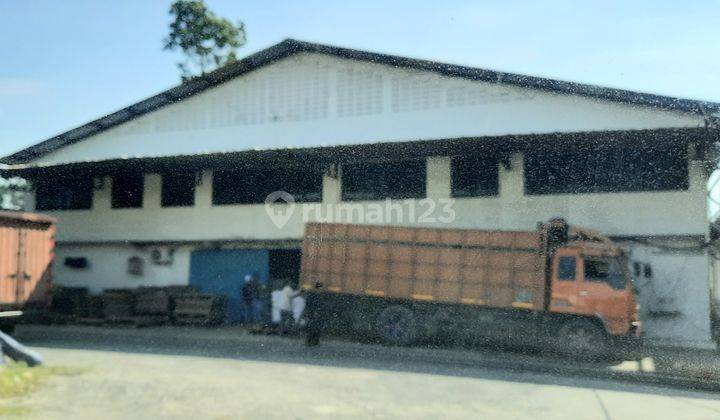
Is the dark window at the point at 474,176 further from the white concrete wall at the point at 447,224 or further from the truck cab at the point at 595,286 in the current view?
the truck cab at the point at 595,286

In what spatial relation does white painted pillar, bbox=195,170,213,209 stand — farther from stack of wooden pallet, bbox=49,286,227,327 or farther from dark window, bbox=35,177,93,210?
dark window, bbox=35,177,93,210

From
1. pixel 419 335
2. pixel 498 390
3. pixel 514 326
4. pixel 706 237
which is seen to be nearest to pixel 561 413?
pixel 498 390

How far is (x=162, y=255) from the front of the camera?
812 inches

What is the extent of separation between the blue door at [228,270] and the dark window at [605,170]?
8749 millimetres

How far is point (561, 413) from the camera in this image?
325 inches

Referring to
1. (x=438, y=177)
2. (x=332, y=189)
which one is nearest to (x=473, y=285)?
(x=438, y=177)

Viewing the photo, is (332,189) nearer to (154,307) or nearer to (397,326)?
(397,326)

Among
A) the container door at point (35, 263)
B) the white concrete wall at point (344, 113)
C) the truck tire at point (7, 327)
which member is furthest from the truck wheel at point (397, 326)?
the truck tire at point (7, 327)

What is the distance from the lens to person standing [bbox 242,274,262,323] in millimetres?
18250

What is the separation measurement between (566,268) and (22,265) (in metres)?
12.9

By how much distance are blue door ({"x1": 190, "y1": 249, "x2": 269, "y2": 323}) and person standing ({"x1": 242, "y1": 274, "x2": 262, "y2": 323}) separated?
0.76m

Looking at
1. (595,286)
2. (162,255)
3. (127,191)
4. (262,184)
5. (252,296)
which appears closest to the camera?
(595,286)

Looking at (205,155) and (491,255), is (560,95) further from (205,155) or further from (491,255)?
(205,155)

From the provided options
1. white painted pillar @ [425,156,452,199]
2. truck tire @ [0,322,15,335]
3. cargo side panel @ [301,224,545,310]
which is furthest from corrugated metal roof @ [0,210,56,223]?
white painted pillar @ [425,156,452,199]
